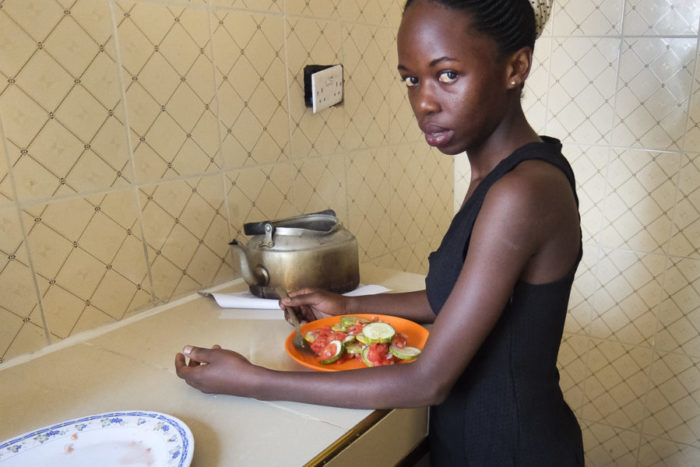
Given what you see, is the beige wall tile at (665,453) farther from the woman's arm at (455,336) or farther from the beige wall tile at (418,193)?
the woman's arm at (455,336)

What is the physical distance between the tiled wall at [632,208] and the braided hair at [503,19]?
104 centimetres

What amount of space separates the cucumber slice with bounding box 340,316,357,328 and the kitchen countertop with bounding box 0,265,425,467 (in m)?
0.11

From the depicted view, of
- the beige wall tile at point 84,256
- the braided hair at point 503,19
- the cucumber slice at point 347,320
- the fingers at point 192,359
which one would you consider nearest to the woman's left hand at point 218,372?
the fingers at point 192,359

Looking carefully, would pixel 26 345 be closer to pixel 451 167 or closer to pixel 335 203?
pixel 335 203

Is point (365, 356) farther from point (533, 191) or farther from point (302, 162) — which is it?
point (302, 162)

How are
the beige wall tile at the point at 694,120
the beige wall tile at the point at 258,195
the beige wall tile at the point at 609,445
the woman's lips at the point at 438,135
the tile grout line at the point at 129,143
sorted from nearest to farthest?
the woman's lips at the point at 438,135, the tile grout line at the point at 129,143, the beige wall tile at the point at 258,195, the beige wall tile at the point at 694,120, the beige wall tile at the point at 609,445

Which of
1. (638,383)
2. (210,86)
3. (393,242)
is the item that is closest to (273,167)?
(210,86)

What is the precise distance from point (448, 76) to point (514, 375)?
0.41m

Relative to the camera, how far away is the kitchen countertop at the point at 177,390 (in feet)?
2.09

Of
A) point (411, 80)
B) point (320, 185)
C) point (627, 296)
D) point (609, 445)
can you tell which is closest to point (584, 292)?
point (627, 296)

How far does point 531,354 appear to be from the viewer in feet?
2.33

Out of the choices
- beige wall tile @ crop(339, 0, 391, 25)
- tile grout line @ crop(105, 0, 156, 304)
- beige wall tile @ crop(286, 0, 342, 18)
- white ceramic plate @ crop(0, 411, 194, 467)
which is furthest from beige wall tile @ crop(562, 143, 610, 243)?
white ceramic plate @ crop(0, 411, 194, 467)

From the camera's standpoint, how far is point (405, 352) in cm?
80

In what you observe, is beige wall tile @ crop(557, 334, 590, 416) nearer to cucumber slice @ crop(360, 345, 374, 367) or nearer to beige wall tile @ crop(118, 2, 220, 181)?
cucumber slice @ crop(360, 345, 374, 367)
